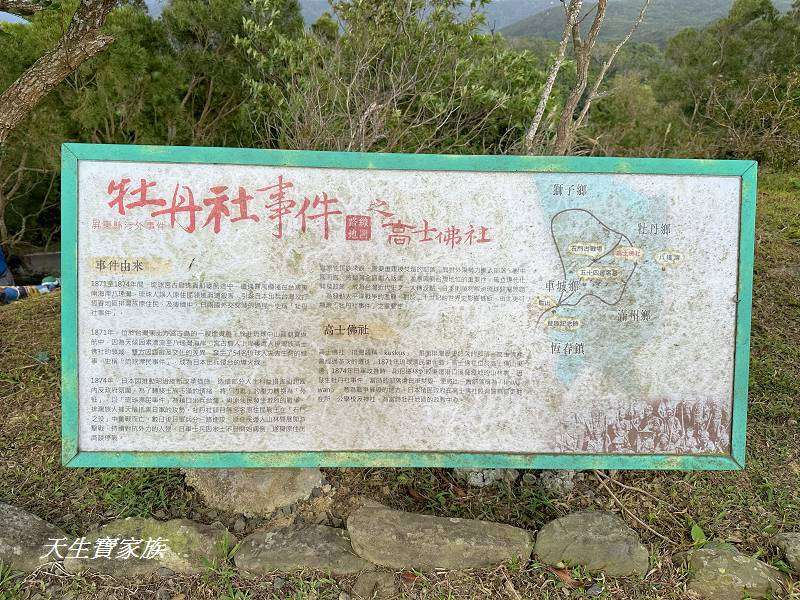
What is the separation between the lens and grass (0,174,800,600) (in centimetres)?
235

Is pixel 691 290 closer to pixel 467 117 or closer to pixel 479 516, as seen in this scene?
pixel 479 516

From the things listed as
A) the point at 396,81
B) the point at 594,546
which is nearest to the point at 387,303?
the point at 594,546

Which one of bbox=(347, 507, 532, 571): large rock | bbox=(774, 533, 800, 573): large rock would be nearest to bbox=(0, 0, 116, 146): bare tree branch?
bbox=(347, 507, 532, 571): large rock

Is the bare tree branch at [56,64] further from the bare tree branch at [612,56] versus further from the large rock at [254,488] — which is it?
the bare tree branch at [612,56]

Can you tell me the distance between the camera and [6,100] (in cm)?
317

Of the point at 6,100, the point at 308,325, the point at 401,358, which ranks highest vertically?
the point at 6,100

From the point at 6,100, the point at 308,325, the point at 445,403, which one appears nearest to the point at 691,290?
the point at 445,403

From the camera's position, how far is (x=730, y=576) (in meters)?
2.30

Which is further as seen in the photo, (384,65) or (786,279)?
(384,65)

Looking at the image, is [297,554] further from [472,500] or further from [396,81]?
[396,81]

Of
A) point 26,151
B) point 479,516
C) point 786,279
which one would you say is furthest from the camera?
point 26,151

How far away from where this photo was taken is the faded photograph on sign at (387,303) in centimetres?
231

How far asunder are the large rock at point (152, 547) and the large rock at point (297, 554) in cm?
11

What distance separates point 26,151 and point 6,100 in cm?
582
